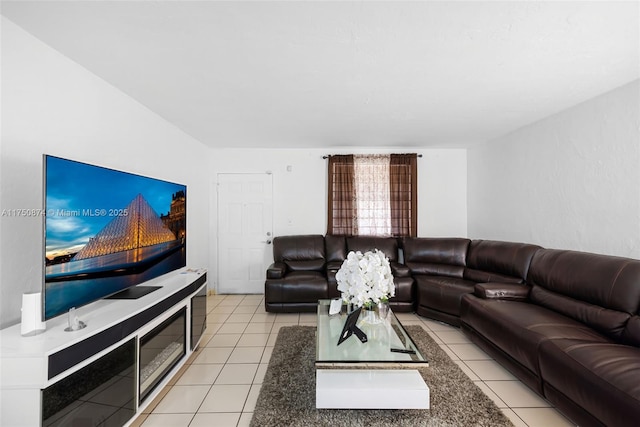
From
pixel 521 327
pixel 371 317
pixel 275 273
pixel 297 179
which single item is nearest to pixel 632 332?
pixel 521 327

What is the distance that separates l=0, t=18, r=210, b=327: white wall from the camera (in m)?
1.56

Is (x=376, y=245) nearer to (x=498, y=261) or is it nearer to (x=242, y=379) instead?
(x=498, y=261)

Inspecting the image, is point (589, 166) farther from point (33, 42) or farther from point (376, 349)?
point (33, 42)

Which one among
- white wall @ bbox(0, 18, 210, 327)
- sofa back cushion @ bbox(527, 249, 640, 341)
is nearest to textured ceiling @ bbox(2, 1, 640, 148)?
white wall @ bbox(0, 18, 210, 327)

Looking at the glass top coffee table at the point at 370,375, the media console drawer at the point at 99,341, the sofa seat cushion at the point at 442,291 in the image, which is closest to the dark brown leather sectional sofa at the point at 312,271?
the sofa seat cushion at the point at 442,291

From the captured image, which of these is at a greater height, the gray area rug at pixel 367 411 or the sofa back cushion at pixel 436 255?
the sofa back cushion at pixel 436 255

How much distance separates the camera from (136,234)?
84.4 inches

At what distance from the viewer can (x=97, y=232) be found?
68.7 inches

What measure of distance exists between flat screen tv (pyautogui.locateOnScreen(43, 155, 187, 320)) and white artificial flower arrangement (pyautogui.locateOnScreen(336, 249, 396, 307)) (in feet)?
5.63

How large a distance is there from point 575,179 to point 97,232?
14.3ft

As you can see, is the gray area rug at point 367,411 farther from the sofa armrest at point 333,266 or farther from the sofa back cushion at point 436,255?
the sofa back cushion at point 436,255

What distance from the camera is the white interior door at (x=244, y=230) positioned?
4.60 metres

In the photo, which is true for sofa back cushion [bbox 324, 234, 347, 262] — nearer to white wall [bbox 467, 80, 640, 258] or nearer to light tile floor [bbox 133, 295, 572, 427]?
light tile floor [bbox 133, 295, 572, 427]

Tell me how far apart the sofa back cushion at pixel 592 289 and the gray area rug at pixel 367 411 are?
3.60ft
